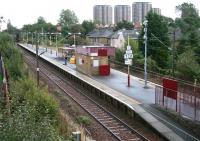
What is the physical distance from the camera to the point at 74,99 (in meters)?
28.2

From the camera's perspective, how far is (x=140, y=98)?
1014 inches

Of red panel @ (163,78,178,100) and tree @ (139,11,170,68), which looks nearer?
red panel @ (163,78,178,100)

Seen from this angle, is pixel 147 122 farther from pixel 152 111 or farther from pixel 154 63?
pixel 154 63

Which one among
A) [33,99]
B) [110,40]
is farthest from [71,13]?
[33,99]

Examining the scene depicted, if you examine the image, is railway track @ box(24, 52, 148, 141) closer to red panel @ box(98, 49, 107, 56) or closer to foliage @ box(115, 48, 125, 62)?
red panel @ box(98, 49, 107, 56)

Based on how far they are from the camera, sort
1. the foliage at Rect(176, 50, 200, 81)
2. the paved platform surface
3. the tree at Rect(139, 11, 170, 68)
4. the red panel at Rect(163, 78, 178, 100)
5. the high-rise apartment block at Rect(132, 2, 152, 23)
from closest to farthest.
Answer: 1. the paved platform surface
2. the red panel at Rect(163, 78, 178, 100)
3. the foliage at Rect(176, 50, 200, 81)
4. the tree at Rect(139, 11, 170, 68)
5. the high-rise apartment block at Rect(132, 2, 152, 23)

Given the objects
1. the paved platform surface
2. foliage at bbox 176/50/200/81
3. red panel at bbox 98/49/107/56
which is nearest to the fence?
the paved platform surface

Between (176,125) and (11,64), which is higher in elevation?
(11,64)

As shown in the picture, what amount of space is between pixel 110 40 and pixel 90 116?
6207 cm

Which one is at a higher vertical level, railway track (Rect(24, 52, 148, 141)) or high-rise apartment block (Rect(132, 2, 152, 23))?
high-rise apartment block (Rect(132, 2, 152, 23))

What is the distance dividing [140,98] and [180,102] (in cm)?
535

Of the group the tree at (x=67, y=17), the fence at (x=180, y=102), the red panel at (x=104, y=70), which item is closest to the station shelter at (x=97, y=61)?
the red panel at (x=104, y=70)

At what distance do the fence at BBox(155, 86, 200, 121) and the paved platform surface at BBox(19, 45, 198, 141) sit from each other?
25.4 inches

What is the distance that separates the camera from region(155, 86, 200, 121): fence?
19344 mm
